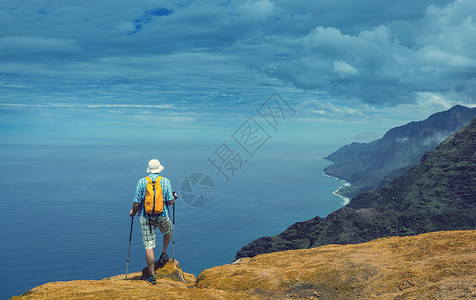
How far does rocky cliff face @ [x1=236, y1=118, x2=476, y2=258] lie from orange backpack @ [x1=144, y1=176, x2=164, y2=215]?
65.2 m

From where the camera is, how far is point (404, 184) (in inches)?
7589

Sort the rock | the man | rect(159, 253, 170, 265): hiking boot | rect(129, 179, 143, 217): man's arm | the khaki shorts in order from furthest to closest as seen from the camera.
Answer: rect(159, 253, 170, 265): hiking boot < the rock < the khaki shorts < the man < rect(129, 179, 143, 217): man's arm

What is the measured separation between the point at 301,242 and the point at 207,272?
81477 mm

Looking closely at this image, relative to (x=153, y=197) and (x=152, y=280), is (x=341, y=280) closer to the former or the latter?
(x=152, y=280)

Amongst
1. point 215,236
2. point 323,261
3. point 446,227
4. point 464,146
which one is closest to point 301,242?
point 446,227

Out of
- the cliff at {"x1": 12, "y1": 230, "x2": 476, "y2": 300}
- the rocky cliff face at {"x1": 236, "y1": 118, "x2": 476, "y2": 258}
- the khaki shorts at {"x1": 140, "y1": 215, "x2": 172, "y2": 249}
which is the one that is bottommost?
the rocky cliff face at {"x1": 236, "y1": 118, "x2": 476, "y2": 258}

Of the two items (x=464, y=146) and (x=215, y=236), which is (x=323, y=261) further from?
(x=464, y=146)

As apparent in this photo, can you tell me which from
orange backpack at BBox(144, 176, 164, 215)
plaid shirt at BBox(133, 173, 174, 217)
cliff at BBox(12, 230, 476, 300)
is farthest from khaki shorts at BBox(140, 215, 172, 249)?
cliff at BBox(12, 230, 476, 300)

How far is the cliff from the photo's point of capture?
980cm

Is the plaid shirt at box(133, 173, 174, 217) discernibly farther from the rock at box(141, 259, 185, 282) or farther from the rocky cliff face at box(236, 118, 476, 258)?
the rocky cliff face at box(236, 118, 476, 258)

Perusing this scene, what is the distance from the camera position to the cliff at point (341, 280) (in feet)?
32.2

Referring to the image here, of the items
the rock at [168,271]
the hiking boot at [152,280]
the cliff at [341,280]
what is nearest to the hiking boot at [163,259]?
the rock at [168,271]

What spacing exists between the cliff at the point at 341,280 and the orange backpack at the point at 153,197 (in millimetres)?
2619

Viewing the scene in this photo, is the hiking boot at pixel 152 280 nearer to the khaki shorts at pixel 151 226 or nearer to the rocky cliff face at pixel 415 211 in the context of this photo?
the khaki shorts at pixel 151 226
